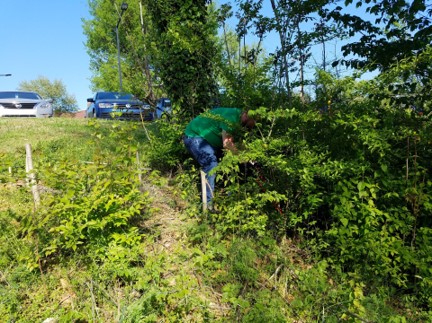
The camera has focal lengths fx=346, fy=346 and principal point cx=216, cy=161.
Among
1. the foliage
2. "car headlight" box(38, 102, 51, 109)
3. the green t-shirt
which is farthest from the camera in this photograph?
"car headlight" box(38, 102, 51, 109)

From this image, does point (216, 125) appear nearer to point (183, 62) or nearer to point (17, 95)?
point (183, 62)

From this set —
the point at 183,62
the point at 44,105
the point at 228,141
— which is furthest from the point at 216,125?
the point at 44,105

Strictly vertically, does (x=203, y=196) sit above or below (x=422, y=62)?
below

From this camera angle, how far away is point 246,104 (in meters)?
3.90

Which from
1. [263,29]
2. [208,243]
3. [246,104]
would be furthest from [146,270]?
[263,29]

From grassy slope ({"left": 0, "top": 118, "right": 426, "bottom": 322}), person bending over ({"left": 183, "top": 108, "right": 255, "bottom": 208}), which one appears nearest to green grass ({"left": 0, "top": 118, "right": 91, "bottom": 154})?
grassy slope ({"left": 0, "top": 118, "right": 426, "bottom": 322})

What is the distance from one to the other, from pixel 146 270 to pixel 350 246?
190 centimetres

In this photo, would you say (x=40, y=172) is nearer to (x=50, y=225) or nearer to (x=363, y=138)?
(x=50, y=225)

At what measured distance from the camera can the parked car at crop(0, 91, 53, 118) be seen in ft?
41.3

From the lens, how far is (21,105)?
1270 cm

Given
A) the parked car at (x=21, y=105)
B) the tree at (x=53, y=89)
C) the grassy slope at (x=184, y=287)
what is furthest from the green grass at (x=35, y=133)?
the tree at (x=53, y=89)

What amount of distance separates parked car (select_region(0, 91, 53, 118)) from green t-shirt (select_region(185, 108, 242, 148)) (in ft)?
35.1

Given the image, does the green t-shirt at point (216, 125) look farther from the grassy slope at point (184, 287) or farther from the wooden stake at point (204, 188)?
the grassy slope at point (184, 287)

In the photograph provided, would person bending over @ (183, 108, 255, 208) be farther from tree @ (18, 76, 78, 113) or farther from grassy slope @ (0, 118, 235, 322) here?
tree @ (18, 76, 78, 113)
